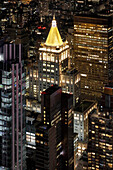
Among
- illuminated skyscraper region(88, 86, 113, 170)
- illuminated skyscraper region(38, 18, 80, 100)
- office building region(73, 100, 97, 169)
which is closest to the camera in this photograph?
illuminated skyscraper region(88, 86, 113, 170)

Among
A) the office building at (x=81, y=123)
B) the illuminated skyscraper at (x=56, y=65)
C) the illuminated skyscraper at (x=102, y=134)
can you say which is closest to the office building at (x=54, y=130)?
the illuminated skyscraper at (x=102, y=134)

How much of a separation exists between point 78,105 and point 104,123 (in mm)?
43746

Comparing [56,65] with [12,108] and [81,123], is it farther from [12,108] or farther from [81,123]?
[12,108]

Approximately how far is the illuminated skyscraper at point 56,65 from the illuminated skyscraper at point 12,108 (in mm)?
50039

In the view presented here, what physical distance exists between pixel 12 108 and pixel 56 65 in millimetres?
55093

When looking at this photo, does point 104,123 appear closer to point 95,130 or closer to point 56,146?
point 95,130

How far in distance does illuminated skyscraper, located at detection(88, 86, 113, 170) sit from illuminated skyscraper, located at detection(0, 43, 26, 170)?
17.1 metres

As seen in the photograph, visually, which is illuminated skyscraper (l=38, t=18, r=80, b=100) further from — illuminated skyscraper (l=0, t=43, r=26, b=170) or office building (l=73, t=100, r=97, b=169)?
illuminated skyscraper (l=0, t=43, r=26, b=170)

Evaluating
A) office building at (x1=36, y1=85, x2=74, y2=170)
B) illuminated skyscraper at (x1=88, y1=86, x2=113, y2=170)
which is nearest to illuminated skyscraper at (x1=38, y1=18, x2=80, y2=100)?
office building at (x1=36, y1=85, x2=74, y2=170)

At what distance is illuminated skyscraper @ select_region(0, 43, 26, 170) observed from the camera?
13488 centimetres

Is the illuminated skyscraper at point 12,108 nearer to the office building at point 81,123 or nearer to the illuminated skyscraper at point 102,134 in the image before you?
the illuminated skyscraper at point 102,134

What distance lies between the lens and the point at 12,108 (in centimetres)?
13925

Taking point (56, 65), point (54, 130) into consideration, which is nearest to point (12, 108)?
point (54, 130)

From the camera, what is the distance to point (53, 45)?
7569 inches
